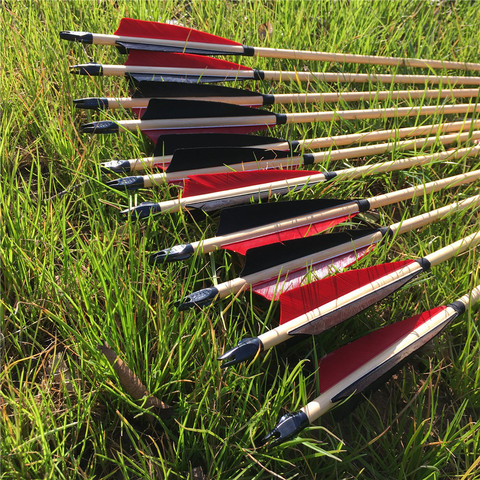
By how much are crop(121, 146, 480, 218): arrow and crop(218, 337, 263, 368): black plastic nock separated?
0.59 meters

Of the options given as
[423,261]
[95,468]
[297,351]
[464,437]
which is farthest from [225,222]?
[464,437]

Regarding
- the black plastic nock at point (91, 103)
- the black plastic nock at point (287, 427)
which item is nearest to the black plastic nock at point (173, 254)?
the black plastic nock at point (287, 427)

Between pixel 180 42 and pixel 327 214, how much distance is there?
1.17 metres

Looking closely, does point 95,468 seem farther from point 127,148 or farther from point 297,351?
point 127,148

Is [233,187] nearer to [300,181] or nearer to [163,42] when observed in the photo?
[300,181]

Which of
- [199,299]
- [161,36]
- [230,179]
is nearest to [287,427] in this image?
[199,299]

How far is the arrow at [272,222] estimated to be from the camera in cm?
172

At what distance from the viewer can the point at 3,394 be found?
1.34m

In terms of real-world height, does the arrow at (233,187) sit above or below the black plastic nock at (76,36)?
below

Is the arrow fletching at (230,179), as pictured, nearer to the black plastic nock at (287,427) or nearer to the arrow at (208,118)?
the arrow at (208,118)

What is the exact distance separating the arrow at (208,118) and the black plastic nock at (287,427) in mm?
1282

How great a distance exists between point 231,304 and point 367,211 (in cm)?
91

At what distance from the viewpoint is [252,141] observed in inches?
87.4

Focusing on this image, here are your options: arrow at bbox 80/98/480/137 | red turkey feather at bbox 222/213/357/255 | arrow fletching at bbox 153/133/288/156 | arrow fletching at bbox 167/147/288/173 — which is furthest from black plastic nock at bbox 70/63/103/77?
red turkey feather at bbox 222/213/357/255
